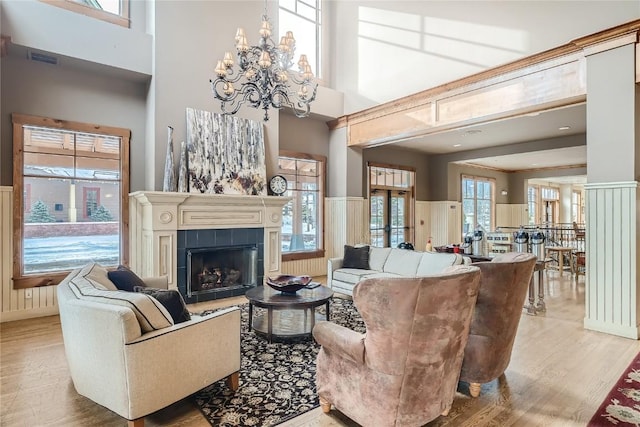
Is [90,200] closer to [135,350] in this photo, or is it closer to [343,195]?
[135,350]

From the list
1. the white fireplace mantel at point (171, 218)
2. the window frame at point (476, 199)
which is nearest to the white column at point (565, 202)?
the window frame at point (476, 199)

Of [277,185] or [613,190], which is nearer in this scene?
[613,190]

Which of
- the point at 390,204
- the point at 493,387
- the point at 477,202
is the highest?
the point at 477,202

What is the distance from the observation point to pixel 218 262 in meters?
5.64

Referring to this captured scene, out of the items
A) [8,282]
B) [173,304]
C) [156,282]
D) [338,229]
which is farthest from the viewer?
[338,229]

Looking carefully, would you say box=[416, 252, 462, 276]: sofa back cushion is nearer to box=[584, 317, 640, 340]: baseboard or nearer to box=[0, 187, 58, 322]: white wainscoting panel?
box=[584, 317, 640, 340]: baseboard

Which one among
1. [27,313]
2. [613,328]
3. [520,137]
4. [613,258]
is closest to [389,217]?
[520,137]

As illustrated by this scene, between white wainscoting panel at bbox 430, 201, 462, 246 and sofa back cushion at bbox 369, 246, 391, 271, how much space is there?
4.38 metres

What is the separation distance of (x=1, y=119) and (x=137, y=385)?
4.19 m

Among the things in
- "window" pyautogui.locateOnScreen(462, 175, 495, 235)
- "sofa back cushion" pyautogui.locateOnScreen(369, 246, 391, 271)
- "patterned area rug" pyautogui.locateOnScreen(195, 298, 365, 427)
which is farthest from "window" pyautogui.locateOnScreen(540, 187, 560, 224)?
"patterned area rug" pyautogui.locateOnScreen(195, 298, 365, 427)

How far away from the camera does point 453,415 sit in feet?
7.49

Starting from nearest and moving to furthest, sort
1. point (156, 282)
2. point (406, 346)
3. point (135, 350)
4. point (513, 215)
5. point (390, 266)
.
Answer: point (406, 346)
point (135, 350)
point (156, 282)
point (390, 266)
point (513, 215)

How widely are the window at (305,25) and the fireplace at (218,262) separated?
147 inches

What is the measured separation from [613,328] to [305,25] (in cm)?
706
